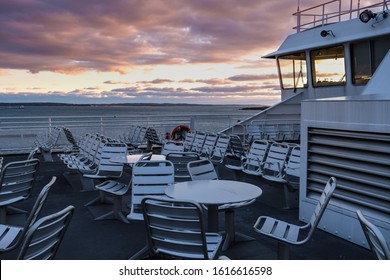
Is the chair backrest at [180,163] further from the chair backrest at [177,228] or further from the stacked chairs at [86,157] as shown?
the chair backrest at [177,228]

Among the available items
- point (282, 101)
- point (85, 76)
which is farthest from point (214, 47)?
point (85, 76)

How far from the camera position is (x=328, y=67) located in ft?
44.5

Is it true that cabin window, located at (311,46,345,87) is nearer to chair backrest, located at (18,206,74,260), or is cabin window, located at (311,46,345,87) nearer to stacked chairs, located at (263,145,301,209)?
stacked chairs, located at (263,145,301,209)

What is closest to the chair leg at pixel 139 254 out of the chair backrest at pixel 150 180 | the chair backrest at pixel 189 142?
the chair backrest at pixel 150 180

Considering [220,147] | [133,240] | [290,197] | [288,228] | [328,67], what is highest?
[328,67]

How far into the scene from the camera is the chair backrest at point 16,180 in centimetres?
439

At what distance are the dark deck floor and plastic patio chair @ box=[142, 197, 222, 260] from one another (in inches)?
46.2

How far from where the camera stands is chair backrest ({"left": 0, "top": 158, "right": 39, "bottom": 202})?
439 cm

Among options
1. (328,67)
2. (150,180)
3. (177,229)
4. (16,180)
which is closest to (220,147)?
(150,180)

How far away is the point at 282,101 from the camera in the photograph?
1562 cm

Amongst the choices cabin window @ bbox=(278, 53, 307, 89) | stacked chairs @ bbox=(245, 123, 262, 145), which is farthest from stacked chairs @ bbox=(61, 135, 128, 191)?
cabin window @ bbox=(278, 53, 307, 89)

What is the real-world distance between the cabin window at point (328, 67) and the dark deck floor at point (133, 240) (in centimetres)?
816

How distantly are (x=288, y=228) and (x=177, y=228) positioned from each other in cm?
128

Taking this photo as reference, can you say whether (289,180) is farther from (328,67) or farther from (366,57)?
(328,67)
